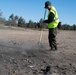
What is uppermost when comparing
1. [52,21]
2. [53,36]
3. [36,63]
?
[52,21]

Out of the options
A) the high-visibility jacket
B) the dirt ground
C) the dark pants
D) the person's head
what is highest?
the person's head

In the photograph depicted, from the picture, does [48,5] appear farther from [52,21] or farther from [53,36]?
[53,36]

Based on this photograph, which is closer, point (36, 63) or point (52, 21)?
point (36, 63)

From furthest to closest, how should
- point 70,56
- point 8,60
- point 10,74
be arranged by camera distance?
point 70,56
point 8,60
point 10,74

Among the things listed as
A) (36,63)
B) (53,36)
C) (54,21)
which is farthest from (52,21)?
(36,63)

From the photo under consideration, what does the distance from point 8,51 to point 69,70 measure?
11.8 ft

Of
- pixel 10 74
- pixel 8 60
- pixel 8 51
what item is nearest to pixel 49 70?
pixel 10 74

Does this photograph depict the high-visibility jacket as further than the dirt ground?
Yes

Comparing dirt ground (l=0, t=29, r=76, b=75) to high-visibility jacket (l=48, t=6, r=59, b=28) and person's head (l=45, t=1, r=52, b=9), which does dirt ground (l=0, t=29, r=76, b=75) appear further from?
person's head (l=45, t=1, r=52, b=9)

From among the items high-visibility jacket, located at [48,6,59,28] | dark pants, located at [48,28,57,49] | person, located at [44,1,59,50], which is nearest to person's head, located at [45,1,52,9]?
person, located at [44,1,59,50]

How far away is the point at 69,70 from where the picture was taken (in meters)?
8.53

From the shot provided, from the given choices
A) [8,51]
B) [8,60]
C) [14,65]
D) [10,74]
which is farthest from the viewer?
[8,51]

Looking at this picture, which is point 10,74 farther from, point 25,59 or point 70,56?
point 70,56

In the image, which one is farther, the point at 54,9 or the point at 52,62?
the point at 54,9
